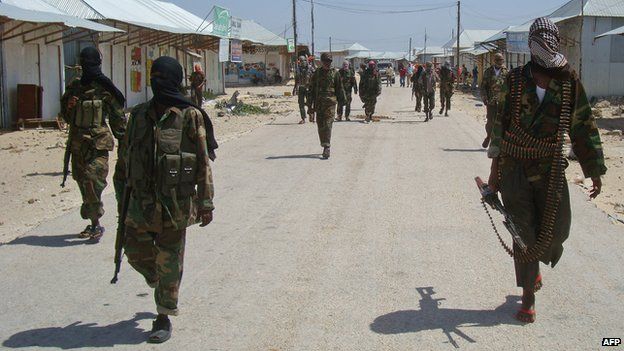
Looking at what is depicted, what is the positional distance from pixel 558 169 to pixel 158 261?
2.52m

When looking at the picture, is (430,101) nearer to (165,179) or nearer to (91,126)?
(91,126)

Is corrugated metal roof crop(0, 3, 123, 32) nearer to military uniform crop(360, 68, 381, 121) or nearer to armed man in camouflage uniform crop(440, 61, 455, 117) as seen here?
military uniform crop(360, 68, 381, 121)

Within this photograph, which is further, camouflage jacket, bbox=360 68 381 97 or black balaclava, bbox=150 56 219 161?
camouflage jacket, bbox=360 68 381 97

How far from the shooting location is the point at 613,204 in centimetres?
930

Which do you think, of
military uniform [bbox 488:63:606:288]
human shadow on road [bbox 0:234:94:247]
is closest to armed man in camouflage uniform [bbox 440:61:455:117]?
human shadow on road [bbox 0:234:94:247]

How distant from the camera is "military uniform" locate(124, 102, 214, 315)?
425 cm

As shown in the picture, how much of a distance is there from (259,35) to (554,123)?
54462mm

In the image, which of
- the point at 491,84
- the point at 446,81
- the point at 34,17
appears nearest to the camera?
the point at 491,84

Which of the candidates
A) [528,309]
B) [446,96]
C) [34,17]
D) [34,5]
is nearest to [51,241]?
[528,309]

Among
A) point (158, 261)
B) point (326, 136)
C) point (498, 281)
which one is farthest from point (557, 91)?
point (326, 136)

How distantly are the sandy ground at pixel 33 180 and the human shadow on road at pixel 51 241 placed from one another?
303 mm

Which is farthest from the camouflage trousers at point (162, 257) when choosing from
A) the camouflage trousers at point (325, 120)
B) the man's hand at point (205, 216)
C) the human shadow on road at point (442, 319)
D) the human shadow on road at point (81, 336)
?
the camouflage trousers at point (325, 120)

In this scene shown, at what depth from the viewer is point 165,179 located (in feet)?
13.9

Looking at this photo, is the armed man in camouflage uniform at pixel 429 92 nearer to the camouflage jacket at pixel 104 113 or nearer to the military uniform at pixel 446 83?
the military uniform at pixel 446 83
